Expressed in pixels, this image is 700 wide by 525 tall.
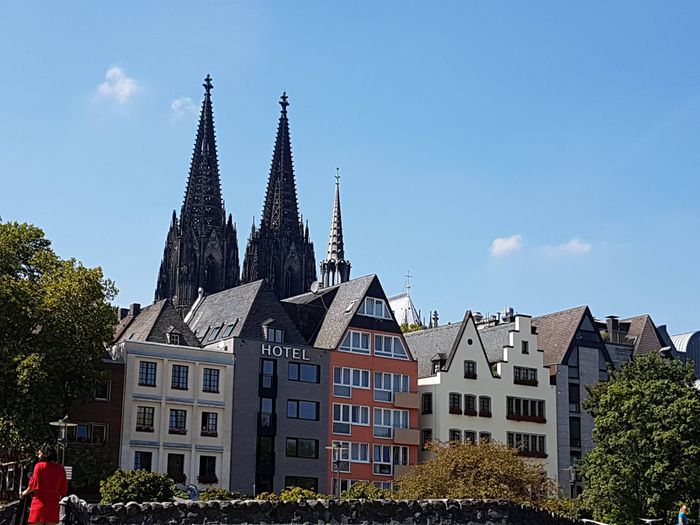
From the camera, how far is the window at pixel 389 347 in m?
80.0

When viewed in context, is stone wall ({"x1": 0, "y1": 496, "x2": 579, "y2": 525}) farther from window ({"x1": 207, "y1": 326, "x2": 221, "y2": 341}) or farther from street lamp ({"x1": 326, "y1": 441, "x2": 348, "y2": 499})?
window ({"x1": 207, "y1": 326, "x2": 221, "y2": 341})

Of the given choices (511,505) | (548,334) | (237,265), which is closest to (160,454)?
(548,334)

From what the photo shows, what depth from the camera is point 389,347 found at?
8050 centimetres

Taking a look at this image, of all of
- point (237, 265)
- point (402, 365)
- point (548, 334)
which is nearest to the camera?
point (402, 365)

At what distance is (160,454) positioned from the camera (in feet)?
233

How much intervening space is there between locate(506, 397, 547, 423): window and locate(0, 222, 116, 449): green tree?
29.0 metres

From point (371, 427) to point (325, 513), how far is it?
142ft

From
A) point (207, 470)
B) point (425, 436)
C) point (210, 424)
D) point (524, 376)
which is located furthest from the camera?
point (524, 376)

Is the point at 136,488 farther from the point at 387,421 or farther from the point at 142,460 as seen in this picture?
the point at 387,421

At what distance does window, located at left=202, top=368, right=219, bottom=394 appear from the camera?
73.2 metres

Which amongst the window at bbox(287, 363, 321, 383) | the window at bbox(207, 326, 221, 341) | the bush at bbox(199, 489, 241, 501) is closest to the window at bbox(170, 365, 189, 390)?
the window at bbox(207, 326, 221, 341)

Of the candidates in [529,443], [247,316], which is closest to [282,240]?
[529,443]

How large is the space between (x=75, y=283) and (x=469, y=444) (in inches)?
920

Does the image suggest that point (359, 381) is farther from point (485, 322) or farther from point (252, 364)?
point (485, 322)
